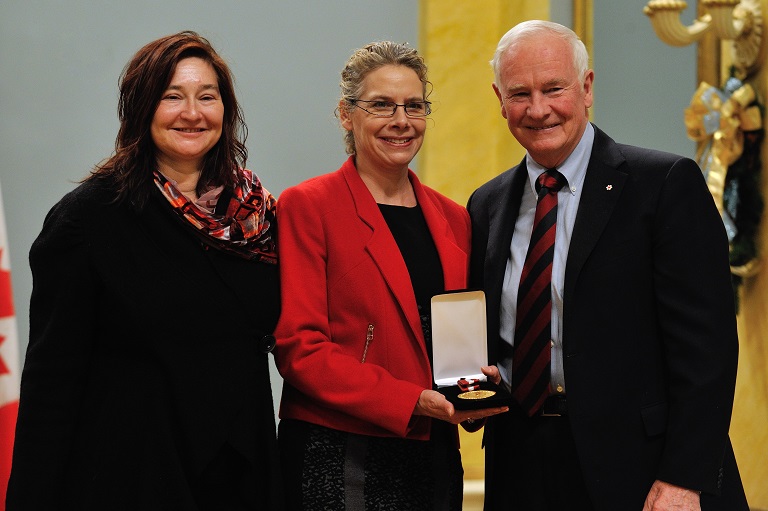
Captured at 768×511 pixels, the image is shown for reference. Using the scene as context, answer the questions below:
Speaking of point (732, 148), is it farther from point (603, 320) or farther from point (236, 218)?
point (236, 218)

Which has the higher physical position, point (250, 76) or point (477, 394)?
point (250, 76)

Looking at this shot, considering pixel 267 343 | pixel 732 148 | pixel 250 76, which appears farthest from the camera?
pixel 250 76

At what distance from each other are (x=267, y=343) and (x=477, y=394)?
507 millimetres

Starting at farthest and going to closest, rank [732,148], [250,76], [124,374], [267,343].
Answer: [250,76] → [732,148] → [267,343] → [124,374]

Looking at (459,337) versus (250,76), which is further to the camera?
(250,76)

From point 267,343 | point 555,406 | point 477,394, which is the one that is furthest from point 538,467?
point 267,343

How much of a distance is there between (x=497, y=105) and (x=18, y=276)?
2.02m

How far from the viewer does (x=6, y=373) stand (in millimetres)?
3115

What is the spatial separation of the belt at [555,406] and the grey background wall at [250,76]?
2.06 metres

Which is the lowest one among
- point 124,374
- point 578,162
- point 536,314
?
point 124,374

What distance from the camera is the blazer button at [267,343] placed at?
2373mm

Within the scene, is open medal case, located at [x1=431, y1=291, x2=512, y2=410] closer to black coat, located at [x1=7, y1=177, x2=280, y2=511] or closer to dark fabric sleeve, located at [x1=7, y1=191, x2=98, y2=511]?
black coat, located at [x1=7, y1=177, x2=280, y2=511]

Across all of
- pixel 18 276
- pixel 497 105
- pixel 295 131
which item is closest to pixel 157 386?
pixel 18 276

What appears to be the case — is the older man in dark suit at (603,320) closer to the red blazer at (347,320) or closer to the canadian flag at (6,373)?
the red blazer at (347,320)
